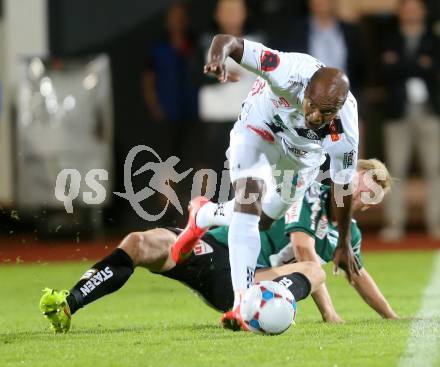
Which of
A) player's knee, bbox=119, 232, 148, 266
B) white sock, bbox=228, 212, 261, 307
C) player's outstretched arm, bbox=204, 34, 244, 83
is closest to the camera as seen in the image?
player's outstretched arm, bbox=204, 34, 244, 83

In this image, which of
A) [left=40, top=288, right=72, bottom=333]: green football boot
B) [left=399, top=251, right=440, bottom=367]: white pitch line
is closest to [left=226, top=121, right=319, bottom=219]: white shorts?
[left=399, top=251, right=440, bottom=367]: white pitch line

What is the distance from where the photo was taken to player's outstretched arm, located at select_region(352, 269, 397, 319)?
6.30 meters

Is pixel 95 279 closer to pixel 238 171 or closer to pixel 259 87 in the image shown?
pixel 238 171

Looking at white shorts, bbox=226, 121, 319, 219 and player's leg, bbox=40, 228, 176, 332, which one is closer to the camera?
player's leg, bbox=40, 228, 176, 332

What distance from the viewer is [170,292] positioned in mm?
8664

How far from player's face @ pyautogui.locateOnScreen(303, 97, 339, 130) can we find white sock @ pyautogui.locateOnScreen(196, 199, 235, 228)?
2.86 feet

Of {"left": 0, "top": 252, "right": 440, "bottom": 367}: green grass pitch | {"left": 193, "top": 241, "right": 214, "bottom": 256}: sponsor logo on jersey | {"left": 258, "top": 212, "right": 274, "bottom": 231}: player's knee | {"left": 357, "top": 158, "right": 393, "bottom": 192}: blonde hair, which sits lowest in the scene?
{"left": 0, "top": 252, "right": 440, "bottom": 367}: green grass pitch

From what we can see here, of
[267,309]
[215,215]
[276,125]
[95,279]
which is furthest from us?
[215,215]

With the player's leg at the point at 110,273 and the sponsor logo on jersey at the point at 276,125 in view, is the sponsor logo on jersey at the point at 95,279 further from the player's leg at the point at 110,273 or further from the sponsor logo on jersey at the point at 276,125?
the sponsor logo on jersey at the point at 276,125

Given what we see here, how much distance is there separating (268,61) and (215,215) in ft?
3.62

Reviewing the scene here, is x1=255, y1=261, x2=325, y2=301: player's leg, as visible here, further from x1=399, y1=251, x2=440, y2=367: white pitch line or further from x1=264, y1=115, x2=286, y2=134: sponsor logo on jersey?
x1=264, y1=115, x2=286, y2=134: sponsor logo on jersey

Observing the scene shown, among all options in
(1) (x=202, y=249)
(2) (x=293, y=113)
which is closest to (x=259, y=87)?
(2) (x=293, y=113)

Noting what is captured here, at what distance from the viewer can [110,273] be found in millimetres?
5957

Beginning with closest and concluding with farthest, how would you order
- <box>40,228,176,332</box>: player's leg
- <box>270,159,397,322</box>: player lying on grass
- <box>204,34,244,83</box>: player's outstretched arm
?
<box>204,34,244,83</box>: player's outstretched arm → <box>40,228,176,332</box>: player's leg → <box>270,159,397,322</box>: player lying on grass
